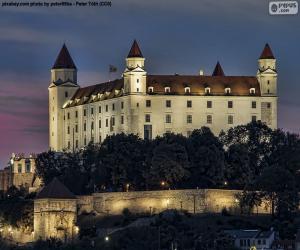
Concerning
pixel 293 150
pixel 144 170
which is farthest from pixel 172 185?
pixel 293 150

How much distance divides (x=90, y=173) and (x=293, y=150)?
15.6 m

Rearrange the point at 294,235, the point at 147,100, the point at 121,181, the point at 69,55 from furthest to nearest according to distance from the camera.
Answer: the point at 69,55 → the point at 147,100 → the point at 121,181 → the point at 294,235

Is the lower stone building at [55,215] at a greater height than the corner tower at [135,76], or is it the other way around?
the corner tower at [135,76]

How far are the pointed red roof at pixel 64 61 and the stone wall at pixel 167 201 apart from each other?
32240mm

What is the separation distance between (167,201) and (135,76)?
74.4 ft

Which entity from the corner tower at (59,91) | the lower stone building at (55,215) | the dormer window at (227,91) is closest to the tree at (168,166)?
the lower stone building at (55,215)

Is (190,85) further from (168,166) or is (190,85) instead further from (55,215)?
(55,215)

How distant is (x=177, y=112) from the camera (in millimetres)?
157750

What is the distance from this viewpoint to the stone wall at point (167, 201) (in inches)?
5354

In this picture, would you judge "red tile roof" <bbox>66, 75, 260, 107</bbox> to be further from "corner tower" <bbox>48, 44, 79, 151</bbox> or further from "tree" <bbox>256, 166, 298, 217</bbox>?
"tree" <bbox>256, 166, 298, 217</bbox>

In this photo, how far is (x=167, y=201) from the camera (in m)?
137

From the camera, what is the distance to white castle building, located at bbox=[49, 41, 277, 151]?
15688 cm

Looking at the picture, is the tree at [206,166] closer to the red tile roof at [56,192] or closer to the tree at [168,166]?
the tree at [168,166]

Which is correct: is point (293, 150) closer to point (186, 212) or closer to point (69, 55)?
point (186, 212)
